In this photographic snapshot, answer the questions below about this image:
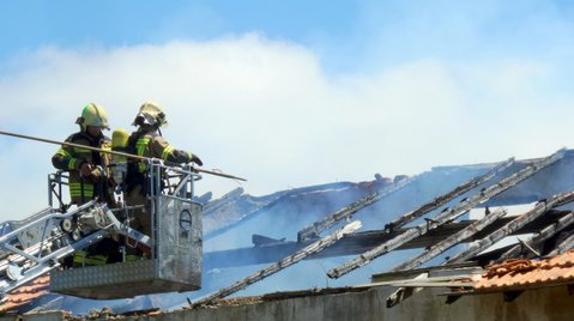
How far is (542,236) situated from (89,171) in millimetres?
4898

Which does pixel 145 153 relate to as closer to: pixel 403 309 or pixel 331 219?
pixel 403 309

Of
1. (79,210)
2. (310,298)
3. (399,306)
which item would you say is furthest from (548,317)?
(79,210)

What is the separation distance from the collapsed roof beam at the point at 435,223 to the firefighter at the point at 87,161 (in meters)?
2.66

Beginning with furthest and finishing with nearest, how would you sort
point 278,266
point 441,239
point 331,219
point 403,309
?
point 331,219 < point 441,239 < point 278,266 < point 403,309

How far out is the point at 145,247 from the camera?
14.4 m

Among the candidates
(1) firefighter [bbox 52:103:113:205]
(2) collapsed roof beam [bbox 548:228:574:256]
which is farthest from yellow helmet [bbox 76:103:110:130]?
(2) collapsed roof beam [bbox 548:228:574:256]

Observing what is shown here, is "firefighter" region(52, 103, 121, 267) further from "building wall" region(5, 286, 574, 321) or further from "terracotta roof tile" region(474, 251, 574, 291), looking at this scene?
"terracotta roof tile" region(474, 251, 574, 291)

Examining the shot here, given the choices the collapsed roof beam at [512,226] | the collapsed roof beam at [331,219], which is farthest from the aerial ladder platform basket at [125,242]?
the collapsed roof beam at [331,219]

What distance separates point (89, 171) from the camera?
48.1 feet

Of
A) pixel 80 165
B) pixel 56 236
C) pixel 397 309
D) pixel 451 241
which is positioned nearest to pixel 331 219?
pixel 451 241

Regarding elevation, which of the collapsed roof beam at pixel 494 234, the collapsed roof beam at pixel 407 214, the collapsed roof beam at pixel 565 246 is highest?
the collapsed roof beam at pixel 407 214

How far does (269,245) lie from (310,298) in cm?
645

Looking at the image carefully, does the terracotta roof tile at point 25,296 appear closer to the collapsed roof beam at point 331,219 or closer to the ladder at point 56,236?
the ladder at point 56,236

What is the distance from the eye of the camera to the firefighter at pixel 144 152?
48.4ft
